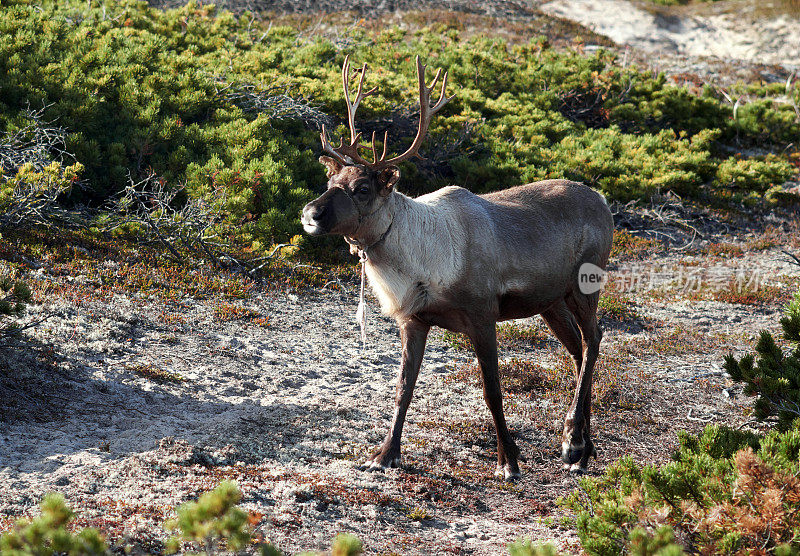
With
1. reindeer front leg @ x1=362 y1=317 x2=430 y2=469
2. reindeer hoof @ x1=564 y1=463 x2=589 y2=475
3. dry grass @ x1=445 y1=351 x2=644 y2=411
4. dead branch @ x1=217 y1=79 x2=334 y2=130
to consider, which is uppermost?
dead branch @ x1=217 y1=79 x2=334 y2=130

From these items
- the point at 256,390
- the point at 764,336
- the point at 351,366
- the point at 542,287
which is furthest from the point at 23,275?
the point at 764,336

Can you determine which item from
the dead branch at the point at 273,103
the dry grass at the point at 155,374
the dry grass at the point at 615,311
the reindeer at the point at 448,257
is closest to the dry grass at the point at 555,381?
the reindeer at the point at 448,257

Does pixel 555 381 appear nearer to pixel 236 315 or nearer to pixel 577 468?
pixel 577 468

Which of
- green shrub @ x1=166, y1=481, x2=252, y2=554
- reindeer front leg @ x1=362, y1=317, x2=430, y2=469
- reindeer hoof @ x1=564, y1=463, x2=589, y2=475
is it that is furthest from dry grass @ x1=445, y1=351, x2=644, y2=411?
green shrub @ x1=166, y1=481, x2=252, y2=554

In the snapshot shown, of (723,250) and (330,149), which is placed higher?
(330,149)

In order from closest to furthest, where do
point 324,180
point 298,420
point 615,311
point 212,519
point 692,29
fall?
point 212,519, point 298,420, point 615,311, point 324,180, point 692,29

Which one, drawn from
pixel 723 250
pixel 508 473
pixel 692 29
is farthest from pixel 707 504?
pixel 692 29

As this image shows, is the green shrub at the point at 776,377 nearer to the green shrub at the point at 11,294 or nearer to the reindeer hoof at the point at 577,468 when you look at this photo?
the reindeer hoof at the point at 577,468

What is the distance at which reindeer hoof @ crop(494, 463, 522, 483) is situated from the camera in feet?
19.1

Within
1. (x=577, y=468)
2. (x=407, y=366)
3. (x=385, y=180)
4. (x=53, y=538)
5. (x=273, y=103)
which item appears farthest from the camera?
(x=273, y=103)

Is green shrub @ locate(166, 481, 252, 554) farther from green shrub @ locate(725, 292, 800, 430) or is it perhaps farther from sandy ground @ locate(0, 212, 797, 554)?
green shrub @ locate(725, 292, 800, 430)

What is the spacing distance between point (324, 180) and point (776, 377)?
8105mm

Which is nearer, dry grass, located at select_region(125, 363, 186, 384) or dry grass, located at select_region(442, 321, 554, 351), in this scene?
dry grass, located at select_region(125, 363, 186, 384)

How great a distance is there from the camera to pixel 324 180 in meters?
11.9
